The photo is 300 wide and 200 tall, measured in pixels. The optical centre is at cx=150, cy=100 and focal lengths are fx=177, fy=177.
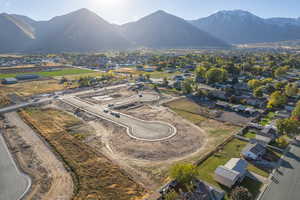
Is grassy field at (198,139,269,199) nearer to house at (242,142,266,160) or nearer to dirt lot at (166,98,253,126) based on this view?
house at (242,142,266,160)

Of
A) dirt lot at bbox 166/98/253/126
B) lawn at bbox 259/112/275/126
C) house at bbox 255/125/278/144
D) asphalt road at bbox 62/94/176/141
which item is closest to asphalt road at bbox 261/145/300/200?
house at bbox 255/125/278/144

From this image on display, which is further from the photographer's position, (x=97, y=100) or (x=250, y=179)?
(x=97, y=100)

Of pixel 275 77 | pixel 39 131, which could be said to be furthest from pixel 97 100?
pixel 275 77

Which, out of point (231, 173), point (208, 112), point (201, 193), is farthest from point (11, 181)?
point (208, 112)

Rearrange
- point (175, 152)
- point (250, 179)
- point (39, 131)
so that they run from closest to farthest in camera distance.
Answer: point (250, 179)
point (175, 152)
point (39, 131)

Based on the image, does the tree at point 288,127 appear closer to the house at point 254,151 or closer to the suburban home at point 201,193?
the house at point 254,151

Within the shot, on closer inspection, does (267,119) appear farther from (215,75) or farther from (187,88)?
(215,75)

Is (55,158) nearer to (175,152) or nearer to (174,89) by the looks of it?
(175,152)
